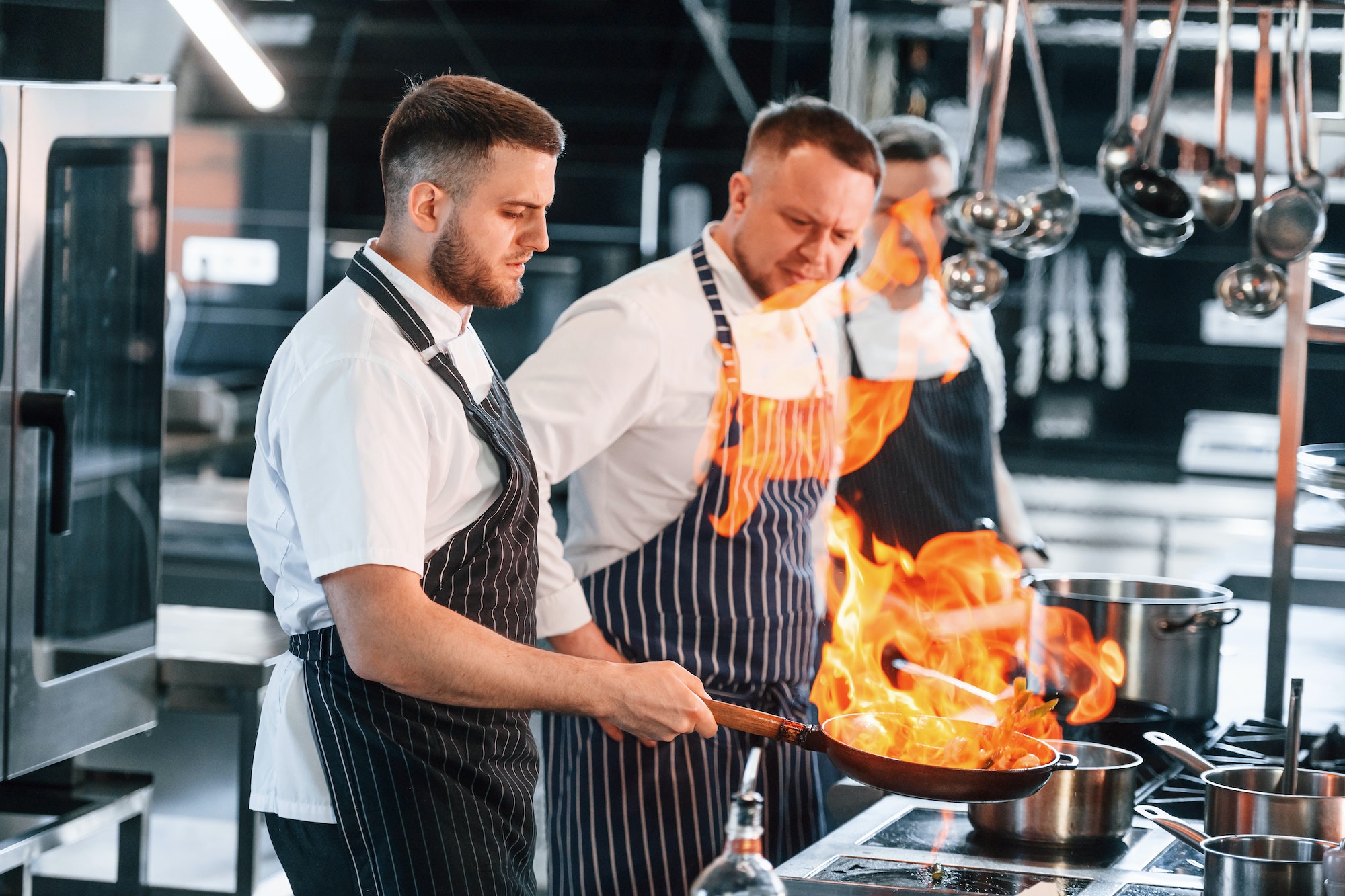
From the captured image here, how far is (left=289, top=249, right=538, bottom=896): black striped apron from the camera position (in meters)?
1.43

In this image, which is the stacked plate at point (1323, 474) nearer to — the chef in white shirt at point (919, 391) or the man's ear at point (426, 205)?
the chef in white shirt at point (919, 391)

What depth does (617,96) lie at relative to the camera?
187 inches

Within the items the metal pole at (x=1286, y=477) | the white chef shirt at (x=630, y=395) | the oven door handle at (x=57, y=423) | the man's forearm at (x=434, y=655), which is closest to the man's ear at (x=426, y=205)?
the man's forearm at (x=434, y=655)

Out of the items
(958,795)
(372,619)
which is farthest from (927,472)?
(372,619)

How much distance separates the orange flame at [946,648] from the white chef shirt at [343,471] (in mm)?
526

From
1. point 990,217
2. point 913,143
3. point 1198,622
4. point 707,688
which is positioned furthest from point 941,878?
point 913,143

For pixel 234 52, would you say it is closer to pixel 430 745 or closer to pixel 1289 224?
pixel 430 745

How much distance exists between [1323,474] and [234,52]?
2029 millimetres

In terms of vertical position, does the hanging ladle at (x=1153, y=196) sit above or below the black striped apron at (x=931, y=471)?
above

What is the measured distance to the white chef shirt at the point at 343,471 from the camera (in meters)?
1.31

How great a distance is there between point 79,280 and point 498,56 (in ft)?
9.11

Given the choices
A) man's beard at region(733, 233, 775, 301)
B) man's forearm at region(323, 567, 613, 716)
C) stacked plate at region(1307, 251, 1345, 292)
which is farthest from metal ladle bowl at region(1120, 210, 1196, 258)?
man's forearm at region(323, 567, 613, 716)

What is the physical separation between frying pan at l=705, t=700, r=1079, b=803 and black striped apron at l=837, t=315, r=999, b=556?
3.66ft

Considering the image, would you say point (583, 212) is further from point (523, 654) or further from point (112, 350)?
point (523, 654)
